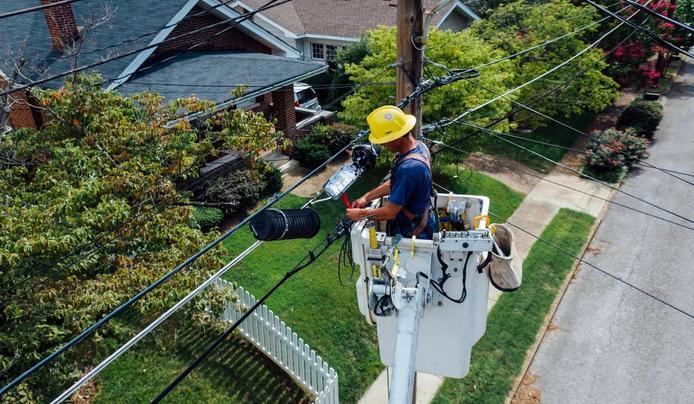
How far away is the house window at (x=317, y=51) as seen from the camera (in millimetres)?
26656

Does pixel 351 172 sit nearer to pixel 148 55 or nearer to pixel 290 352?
pixel 290 352

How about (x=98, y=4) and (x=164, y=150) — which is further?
(x=98, y=4)

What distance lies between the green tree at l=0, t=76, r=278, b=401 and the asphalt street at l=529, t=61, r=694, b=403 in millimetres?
6874

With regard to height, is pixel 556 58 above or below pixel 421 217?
below

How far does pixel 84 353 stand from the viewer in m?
7.63

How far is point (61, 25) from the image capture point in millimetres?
14938

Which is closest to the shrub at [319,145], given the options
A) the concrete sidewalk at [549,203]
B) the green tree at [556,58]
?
the concrete sidewalk at [549,203]

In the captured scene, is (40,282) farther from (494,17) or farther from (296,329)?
(494,17)

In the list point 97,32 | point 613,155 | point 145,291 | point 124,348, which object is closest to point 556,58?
point 613,155

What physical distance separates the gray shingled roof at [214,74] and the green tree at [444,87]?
2.15m

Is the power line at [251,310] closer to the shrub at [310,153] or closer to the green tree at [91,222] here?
the green tree at [91,222]

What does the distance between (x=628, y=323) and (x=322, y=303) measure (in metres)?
6.66

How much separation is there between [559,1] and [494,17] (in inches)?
97.5

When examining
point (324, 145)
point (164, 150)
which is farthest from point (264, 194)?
point (164, 150)
